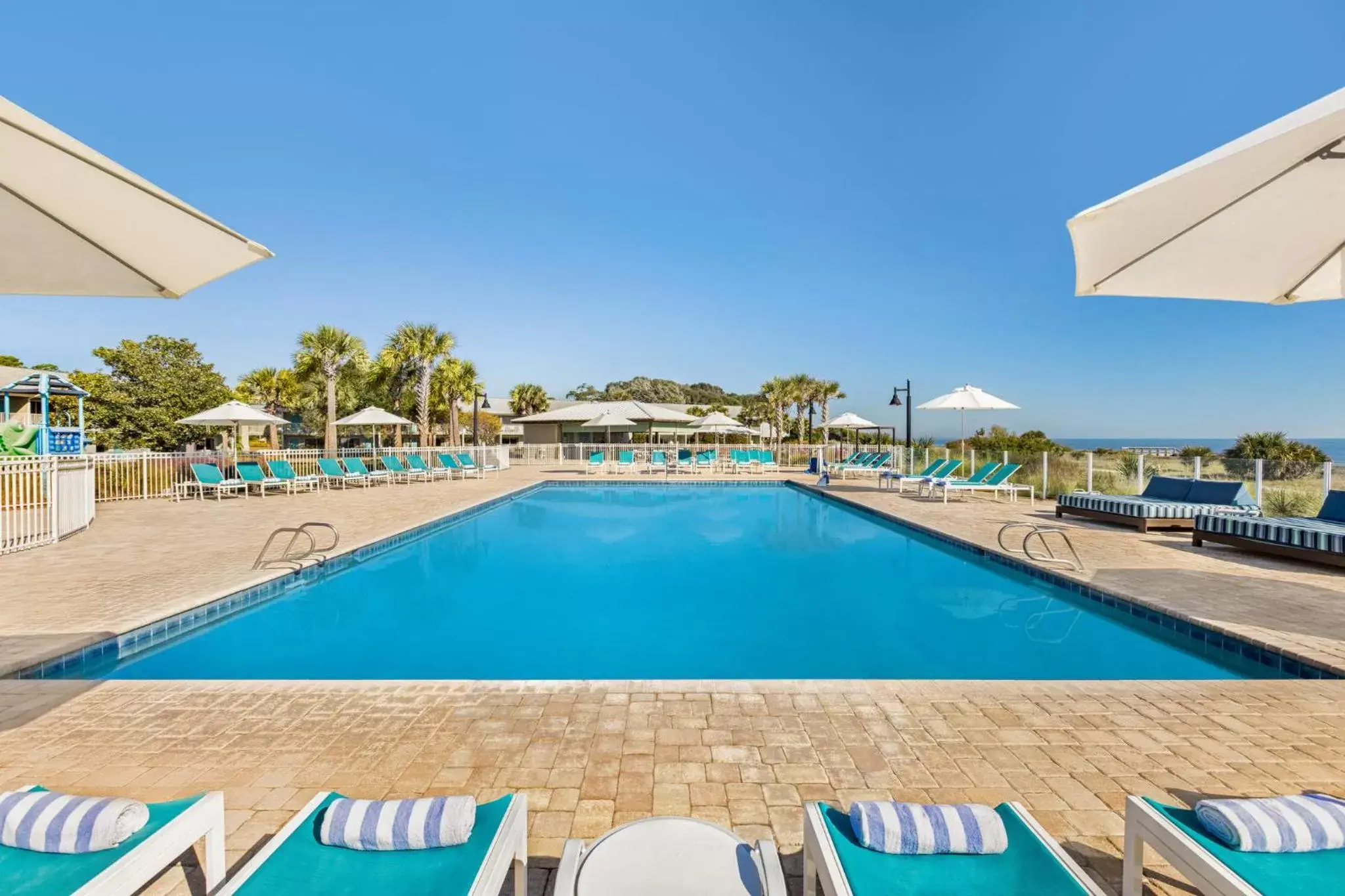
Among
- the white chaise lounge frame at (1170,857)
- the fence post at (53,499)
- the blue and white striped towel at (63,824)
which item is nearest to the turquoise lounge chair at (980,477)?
the white chaise lounge frame at (1170,857)

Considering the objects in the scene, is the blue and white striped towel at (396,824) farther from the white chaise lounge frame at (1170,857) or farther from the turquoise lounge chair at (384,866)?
the white chaise lounge frame at (1170,857)

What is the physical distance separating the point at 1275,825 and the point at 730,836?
1.42 meters

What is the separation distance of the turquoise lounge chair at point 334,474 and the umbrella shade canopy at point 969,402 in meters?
15.2

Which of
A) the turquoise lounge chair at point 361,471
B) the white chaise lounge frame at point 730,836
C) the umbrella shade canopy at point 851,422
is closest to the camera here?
the white chaise lounge frame at point 730,836

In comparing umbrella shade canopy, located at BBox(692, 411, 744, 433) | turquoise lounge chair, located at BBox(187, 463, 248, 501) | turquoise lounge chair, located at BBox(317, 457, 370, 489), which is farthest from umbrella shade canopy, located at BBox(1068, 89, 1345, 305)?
umbrella shade canopy, located at BBox(692, 411, 744, 433)

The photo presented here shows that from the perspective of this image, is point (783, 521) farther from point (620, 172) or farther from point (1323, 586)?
point (620, 172)

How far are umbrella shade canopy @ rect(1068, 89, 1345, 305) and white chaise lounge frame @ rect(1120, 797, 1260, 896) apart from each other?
2.51 m

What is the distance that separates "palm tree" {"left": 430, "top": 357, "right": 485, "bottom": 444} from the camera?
25294 mm

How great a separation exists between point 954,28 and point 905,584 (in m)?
12.7

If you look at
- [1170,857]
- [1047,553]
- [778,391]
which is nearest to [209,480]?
[1047,553]

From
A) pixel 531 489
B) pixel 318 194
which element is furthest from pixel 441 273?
pixel 531 489

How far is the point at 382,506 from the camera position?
38.7 feet

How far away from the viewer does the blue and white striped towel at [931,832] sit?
1.56 metres

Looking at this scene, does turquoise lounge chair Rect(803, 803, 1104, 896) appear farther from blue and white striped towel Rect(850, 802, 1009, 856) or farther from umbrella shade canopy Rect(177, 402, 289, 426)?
umbrella shade canopy Rect(177, 402, 289, 426)
